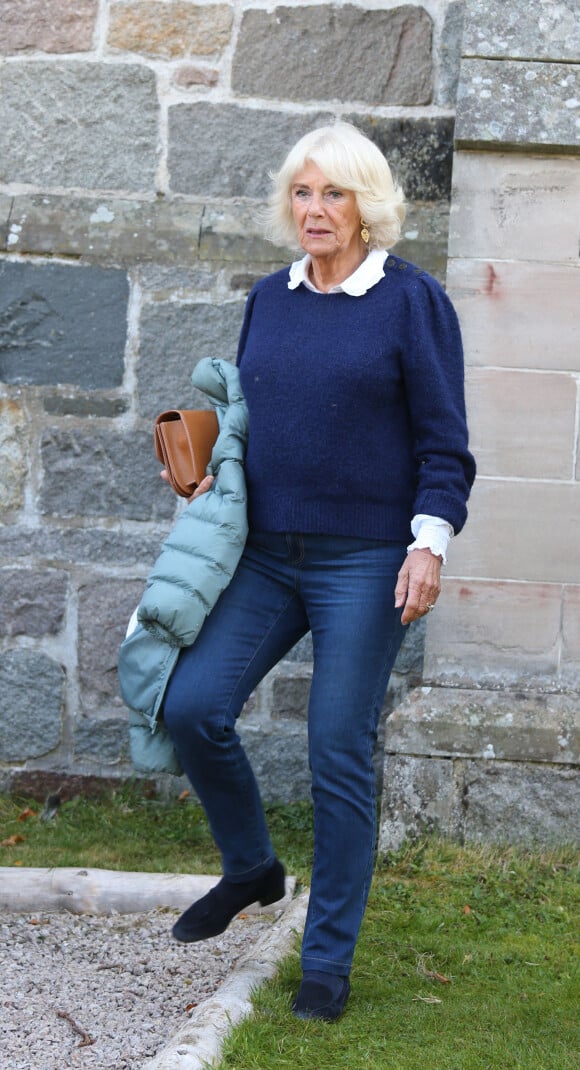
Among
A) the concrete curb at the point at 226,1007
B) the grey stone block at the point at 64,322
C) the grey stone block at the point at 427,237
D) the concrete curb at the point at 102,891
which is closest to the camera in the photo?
the concrete curb at the point at 226,1007

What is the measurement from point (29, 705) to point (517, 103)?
257 cm

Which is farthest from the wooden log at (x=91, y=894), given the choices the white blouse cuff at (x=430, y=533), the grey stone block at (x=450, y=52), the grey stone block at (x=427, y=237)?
the grey stone block at (x=450, y=52)

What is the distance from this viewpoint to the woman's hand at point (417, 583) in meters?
2.66

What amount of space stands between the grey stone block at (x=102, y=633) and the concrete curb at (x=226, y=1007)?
142 cm

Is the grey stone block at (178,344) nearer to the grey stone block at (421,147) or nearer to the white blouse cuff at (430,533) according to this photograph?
the grey stone block at (421,147)

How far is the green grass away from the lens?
2.54m

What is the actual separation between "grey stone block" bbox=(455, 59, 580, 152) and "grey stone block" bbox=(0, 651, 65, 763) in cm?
226

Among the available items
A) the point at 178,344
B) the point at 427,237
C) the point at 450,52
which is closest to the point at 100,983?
the point at 178,344

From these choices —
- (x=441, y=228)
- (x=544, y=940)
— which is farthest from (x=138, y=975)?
(x=441, y=228)

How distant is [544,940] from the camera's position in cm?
330

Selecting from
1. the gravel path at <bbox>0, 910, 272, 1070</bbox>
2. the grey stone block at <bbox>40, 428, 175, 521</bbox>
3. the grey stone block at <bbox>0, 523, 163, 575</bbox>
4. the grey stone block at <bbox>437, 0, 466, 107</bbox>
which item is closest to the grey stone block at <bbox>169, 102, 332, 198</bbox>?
the grey stone block at <bbox>437, 0, 466, 107</bbox>

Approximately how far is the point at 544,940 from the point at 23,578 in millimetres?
2168

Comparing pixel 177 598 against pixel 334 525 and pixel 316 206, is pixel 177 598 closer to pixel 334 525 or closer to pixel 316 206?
pixel 334 525

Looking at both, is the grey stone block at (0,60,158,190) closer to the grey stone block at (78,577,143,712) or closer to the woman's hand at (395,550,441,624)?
the grey stone block at (78,577,143,712)
